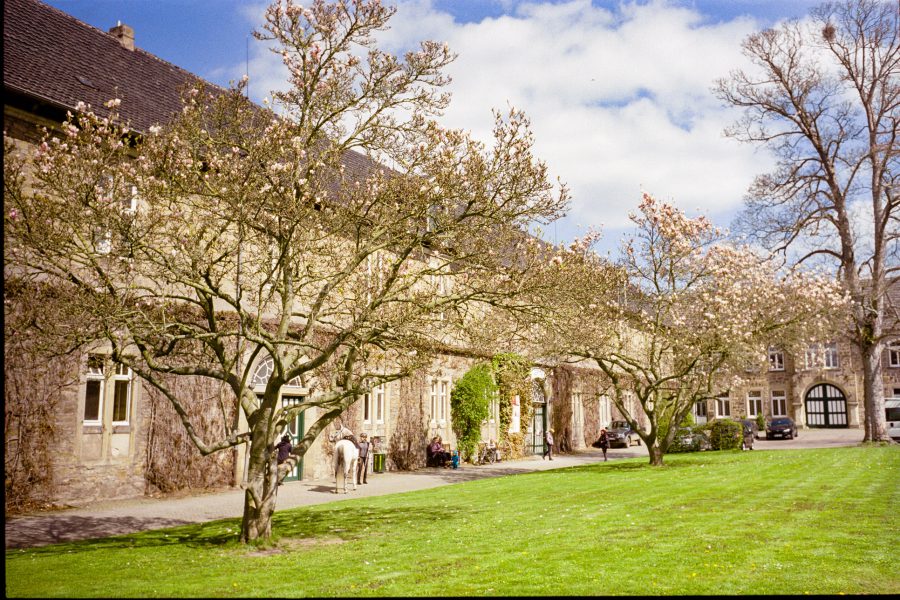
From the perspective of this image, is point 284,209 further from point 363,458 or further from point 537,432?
point 537,432

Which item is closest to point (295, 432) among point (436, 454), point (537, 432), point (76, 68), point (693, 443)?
point (436, 454)

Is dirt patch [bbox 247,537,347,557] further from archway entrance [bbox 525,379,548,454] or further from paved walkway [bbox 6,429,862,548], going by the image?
archway entrance [bbox 525,379,548,454]

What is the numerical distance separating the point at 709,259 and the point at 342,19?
19555 mm

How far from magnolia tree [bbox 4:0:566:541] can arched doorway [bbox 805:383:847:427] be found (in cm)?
5710

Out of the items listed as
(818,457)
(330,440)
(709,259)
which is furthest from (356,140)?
(818,457)

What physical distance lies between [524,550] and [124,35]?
1960 centimetres

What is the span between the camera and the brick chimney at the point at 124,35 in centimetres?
2195

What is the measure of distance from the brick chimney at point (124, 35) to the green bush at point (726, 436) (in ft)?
98.8

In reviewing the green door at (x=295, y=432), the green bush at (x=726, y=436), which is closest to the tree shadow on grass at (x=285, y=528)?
the green door at (x=295, y=432)

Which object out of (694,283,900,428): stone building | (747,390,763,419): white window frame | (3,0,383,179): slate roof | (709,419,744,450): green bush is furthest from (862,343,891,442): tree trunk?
(747,390,763,419): white window frame

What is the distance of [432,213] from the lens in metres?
11.4

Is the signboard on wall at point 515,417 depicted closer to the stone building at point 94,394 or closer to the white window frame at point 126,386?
the stone building at point 94,394

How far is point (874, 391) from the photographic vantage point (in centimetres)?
3212

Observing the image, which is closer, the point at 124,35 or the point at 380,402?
the point at 124,35
